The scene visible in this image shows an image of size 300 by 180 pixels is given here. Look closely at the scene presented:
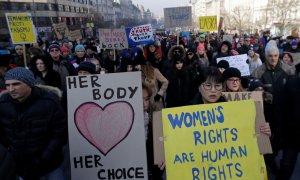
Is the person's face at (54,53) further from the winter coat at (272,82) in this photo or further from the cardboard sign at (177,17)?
the cardboard sign at (177,17)

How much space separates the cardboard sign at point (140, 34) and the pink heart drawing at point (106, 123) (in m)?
8.26

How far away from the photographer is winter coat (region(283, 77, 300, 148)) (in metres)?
3.24

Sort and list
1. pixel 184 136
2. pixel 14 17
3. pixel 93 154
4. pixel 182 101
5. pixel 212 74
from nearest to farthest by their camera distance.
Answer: pixel 184 136, pixel 93 154, pixel 212 74, pixel 182 101, pixel 14 17

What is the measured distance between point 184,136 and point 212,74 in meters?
0.73

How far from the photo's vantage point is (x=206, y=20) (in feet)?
38.5

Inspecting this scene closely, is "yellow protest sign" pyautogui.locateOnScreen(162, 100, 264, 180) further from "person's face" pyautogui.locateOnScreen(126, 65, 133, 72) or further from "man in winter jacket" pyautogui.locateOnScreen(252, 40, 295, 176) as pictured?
"person's face" pyautogui.locateOnScreen(126, 65, 133, 72)

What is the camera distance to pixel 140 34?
1107 centimetres

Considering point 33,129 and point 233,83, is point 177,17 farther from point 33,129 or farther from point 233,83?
point 33,129

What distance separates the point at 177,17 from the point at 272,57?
7.90 metres

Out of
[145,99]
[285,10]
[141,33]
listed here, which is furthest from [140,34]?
[285,10]

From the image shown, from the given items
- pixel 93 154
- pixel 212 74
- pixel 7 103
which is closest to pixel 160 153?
pixel 93 154

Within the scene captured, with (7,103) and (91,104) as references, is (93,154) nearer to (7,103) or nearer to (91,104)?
(91,104)

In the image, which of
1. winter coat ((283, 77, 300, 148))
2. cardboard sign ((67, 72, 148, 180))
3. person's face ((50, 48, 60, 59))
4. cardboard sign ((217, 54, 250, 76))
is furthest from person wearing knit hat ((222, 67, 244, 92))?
person's face ((50, 48, 60, 59))

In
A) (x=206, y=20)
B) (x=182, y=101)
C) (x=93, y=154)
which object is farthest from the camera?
(x=206, y=20)
